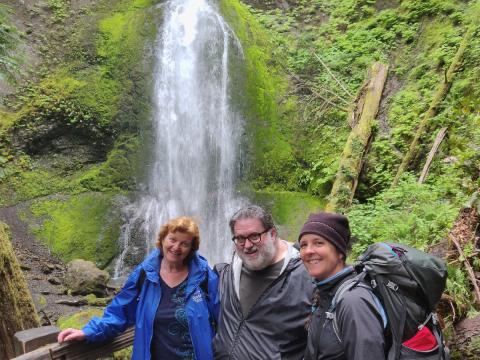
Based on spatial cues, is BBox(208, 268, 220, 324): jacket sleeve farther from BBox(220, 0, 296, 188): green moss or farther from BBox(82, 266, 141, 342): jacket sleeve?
BBox(220, 0, 296, 188): green moss

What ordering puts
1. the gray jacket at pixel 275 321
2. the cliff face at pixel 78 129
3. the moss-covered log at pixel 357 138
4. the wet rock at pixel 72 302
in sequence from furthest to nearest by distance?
the cliff face at pixel 78 129
the moss-covered log at pixel 357 138
the wet rock at pixel 72 302
the gray jacket at pixel 275 321

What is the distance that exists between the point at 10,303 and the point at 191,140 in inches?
384

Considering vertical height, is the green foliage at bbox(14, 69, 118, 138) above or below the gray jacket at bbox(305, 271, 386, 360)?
above

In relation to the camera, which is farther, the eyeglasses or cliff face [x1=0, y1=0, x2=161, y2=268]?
cliff face [x1=0, y1=0, x2=161, y2=268]

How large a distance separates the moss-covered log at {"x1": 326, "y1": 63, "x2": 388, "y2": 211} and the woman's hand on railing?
7.26m

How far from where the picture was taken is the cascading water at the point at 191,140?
1215 cm

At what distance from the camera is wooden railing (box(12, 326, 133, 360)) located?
244 centimetres

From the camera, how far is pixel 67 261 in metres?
11.3


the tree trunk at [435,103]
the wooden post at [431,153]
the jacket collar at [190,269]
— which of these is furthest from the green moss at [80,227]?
the jacket collar at [190,269]

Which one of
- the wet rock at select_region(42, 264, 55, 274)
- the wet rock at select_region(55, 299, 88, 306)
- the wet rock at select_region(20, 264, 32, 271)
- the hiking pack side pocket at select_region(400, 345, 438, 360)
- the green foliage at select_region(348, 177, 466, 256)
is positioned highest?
the hiking pack side pocket at select_region(400, 345, 438, 360)

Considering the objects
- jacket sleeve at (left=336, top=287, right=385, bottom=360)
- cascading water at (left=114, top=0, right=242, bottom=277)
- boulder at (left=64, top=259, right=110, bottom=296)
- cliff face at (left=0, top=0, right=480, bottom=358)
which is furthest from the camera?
cascading water at (left=114, top=0, right=242, bottom=277)

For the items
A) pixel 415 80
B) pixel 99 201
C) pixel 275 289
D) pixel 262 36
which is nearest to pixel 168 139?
pixel 99 201

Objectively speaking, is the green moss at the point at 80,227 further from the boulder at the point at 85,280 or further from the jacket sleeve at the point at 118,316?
the jacket sleeve at the point at 118,316

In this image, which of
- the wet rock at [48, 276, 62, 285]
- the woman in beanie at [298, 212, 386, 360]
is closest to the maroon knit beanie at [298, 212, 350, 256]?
the woman in beanie at [298, 212, 386, 360]
